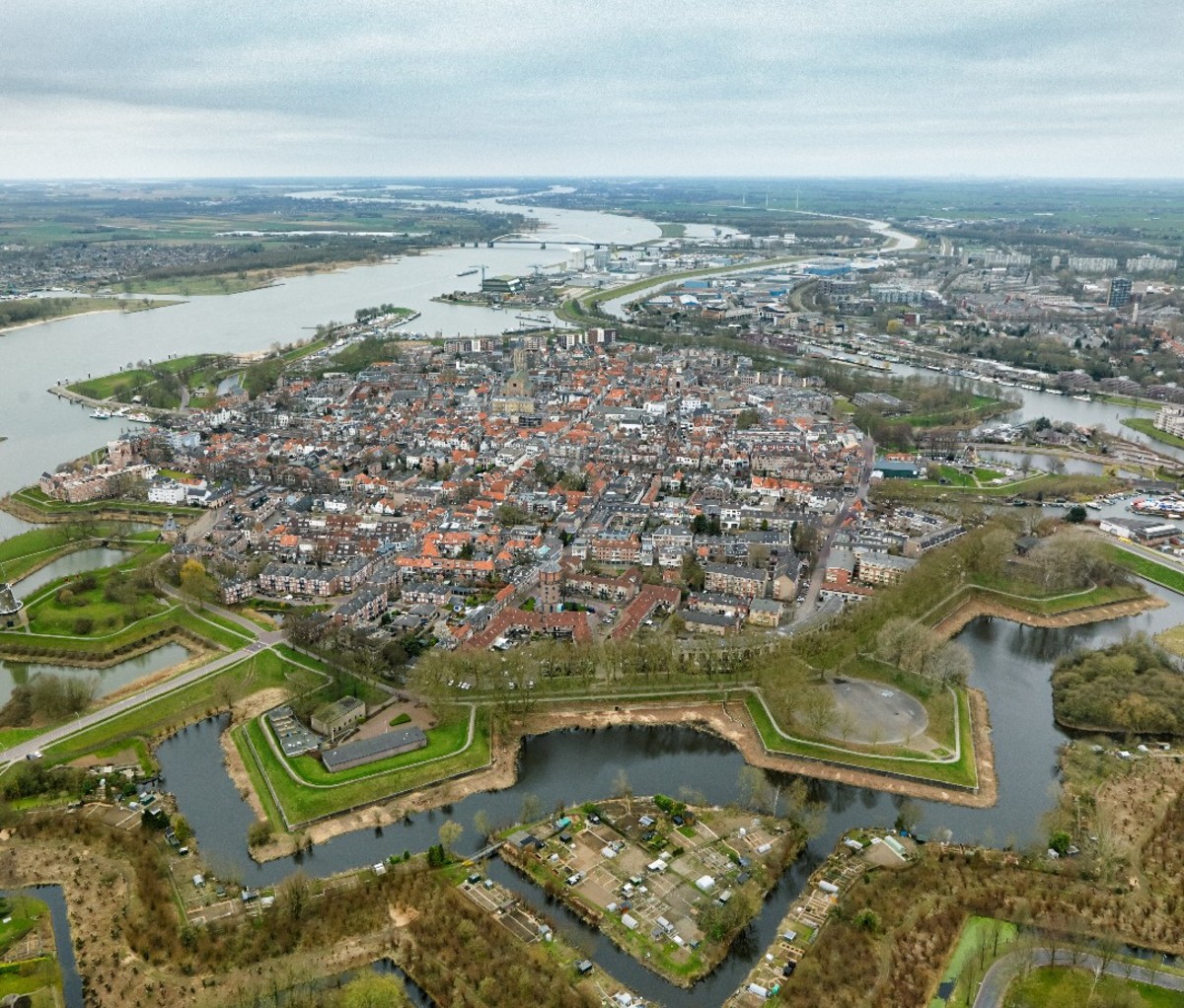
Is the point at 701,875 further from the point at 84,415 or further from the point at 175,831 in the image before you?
the point at 84,415

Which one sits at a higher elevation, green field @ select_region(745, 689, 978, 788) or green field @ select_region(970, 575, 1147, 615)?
green field @ select_region(970, 575, 1147, 615)

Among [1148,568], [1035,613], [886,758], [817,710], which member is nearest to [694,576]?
[817,710]

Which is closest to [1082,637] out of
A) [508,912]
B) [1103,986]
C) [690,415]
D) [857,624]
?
[857,624]

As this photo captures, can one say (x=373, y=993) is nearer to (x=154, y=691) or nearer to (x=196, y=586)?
(x=154, y=691)

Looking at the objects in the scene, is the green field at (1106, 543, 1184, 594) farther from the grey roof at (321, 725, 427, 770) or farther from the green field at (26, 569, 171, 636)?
the green field at (26, 569, 171, 636)

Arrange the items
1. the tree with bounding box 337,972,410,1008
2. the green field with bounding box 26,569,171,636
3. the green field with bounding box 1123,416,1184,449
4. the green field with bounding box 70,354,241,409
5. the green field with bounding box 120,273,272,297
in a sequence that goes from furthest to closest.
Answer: the green field with bounding box 120,273,272,297, the green field with bounding box 70,354,241,409, the green field with bounding box 1123,416,1184,449, the green field with bounding box 26,569,171,636, the tree with bounding box 337,972,410,1008

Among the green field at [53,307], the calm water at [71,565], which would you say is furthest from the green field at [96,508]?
the green field at [53,307]

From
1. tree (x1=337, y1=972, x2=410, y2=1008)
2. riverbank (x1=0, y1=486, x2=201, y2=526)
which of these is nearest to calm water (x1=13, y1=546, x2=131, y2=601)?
riverbank (x1=0, y1=486, x2=201, y2=526)
